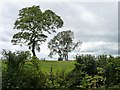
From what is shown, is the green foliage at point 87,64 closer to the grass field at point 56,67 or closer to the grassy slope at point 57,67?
the grass field at point 56,67

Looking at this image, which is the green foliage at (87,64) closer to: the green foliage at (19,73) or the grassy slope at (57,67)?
the grassy slope at (57,67)

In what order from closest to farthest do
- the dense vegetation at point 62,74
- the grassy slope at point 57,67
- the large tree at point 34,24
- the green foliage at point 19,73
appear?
the green foliage at point 19,73 → the dense vegetation at point 62,74 → the grassy slope at point 57,67 → the large tree at point 34,24

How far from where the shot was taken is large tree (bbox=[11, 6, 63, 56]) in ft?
121

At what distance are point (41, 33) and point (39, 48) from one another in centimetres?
190

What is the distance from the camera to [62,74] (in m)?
19.2

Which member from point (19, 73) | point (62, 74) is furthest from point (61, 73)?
point (19, 73)

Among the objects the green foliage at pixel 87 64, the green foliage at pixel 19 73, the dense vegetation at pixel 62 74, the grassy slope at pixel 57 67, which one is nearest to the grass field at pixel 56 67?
the grassy slope at pixel 57 67

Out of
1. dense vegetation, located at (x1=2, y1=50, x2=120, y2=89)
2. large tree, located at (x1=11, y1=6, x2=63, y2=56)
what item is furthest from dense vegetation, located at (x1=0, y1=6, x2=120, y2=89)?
large tree, located at (x1=11, y1=6, x2=63, y2=56)

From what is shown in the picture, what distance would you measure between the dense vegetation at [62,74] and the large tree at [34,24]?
18.0 m

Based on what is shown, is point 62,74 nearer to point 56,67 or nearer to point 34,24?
point 56,67

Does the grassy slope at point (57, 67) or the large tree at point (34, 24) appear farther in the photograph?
the large tree at point (34, 24)

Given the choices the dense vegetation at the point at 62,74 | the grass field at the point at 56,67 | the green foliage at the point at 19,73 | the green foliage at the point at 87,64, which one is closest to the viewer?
the green foliage at the point at 19,73

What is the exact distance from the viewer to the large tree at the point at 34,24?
37.0 m

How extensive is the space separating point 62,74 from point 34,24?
18946mm
